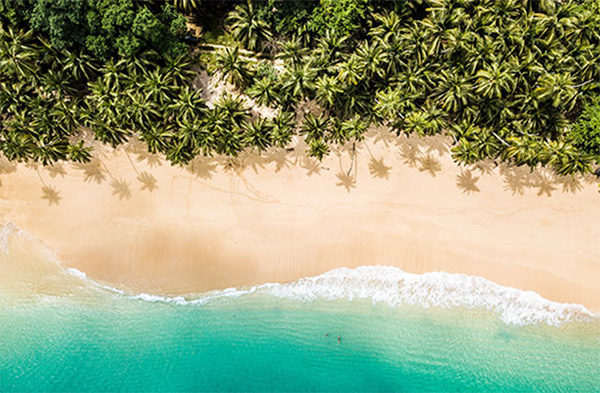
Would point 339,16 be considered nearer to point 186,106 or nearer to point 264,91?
point 264,91

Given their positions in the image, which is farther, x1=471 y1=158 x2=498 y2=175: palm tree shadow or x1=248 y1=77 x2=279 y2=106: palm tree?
x1=471 y1=158 x2=498 y2=175: palm tree shadow

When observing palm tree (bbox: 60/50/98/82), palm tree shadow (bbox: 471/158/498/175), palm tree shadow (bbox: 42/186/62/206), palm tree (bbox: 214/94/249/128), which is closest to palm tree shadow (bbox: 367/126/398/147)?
palm tree shadow (bbox: 471/158/498/175)

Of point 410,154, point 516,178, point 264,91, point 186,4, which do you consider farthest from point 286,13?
point 516,178

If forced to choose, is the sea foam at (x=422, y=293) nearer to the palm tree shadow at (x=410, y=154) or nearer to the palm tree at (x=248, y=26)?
the palm tree shadow at (x=410, y=154)

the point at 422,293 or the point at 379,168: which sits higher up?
the point at 379,168

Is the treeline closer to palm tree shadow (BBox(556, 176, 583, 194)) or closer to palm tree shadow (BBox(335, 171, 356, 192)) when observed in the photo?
palm tree shadow (BBox(556, 176, 583, 194))

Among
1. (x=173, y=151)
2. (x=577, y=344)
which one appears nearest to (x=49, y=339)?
(x=173, y=151)

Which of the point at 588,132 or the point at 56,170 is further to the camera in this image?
the point at 56,170
